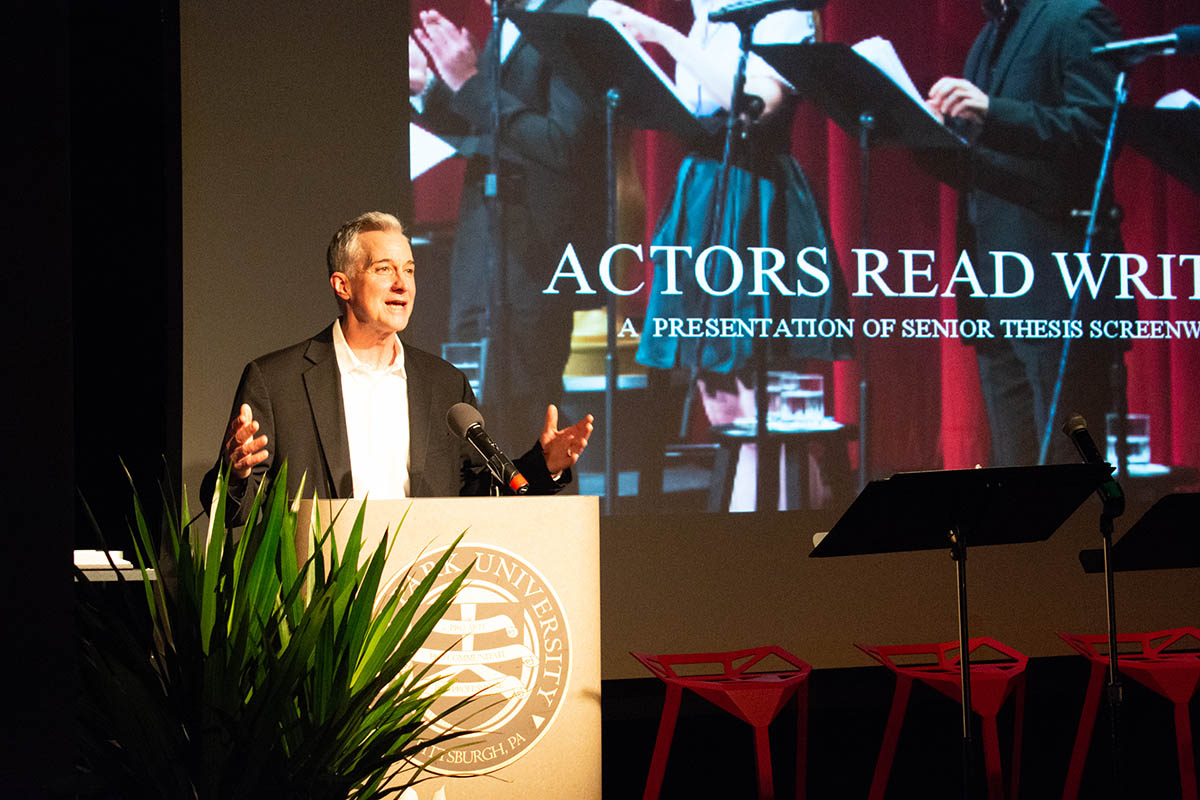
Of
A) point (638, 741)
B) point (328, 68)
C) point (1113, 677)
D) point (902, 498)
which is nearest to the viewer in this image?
point (902, 498)

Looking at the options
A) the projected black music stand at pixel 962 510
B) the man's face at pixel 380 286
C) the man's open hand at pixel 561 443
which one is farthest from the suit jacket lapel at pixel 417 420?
the projected black music stand at pixel 962 510

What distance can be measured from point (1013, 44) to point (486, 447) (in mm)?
4172

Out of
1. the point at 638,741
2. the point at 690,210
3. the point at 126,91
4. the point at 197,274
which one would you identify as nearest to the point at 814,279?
the point at 690,210

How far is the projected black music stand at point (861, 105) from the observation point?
16.6 ft

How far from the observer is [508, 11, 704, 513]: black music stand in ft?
15.9

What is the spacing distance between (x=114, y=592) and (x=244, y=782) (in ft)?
9.88

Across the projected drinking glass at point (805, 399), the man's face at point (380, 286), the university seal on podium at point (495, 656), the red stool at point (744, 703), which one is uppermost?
the man's face at point (380, 286)

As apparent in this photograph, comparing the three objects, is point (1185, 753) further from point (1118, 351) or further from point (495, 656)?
point (1118, 351)

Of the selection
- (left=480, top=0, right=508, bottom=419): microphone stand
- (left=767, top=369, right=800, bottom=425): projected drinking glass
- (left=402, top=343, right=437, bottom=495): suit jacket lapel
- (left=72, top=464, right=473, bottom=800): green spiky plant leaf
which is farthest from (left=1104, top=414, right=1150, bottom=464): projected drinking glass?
(left=72, top=464, right=473, bottom=800): green spiky plant leaf

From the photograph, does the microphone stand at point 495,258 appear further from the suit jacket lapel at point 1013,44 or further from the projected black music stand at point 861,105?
the suit jacket lapel at point 1013,44

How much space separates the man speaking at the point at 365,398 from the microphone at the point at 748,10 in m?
2.50

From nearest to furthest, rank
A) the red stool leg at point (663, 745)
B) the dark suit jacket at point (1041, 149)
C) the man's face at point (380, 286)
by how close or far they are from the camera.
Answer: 1. the red stool leg at point (663, 745)
2. the man's face at point (380, 286)
3. the dark suit jacket at point (1041, 149)

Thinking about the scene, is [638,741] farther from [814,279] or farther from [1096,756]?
[814,279]

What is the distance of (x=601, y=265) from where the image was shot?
16.0 ft
